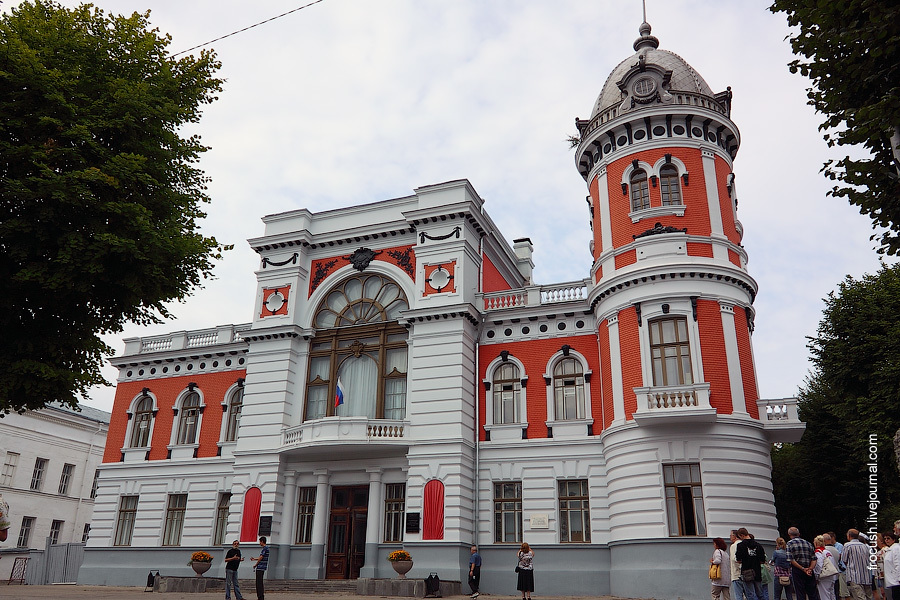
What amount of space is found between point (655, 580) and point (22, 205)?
731 inches

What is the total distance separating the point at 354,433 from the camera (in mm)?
25469

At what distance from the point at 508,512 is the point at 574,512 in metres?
2.34

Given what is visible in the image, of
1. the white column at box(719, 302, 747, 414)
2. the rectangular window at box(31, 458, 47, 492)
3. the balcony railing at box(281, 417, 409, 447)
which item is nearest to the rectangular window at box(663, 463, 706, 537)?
the white column at box(719, 302, 747, 414)

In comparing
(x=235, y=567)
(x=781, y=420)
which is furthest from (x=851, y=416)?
(x=235, y=567)

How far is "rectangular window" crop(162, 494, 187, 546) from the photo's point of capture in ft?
97.8

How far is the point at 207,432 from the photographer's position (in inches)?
1216

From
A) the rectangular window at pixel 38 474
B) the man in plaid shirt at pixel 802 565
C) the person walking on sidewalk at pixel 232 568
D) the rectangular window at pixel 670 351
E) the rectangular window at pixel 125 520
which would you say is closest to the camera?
the man in plaid shirt at pixel 802 565

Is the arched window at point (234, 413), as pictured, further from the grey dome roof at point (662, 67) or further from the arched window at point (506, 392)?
the grey dome roof at point (662, 67)

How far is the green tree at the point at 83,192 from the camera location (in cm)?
1348

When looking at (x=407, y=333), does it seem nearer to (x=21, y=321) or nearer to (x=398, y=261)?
(x=398, y=261)

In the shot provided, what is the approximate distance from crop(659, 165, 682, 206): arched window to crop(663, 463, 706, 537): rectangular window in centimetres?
908

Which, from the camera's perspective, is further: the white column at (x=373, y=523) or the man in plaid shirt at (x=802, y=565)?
the white column at (x=373, y=523)

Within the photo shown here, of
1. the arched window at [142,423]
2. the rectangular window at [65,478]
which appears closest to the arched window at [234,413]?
the arched window at [142,423]

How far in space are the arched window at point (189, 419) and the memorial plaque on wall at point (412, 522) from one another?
11797mm
